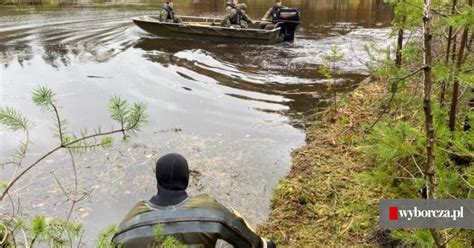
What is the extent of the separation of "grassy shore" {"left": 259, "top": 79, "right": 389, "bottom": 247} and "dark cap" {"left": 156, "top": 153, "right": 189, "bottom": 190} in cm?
162

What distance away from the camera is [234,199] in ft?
20.1

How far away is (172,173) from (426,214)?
148 cm

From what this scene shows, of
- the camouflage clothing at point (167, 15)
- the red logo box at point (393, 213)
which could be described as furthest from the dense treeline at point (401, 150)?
the camouflage clothing at point (167, 15)

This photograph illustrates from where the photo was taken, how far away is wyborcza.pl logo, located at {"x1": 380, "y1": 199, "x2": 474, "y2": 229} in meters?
2.26

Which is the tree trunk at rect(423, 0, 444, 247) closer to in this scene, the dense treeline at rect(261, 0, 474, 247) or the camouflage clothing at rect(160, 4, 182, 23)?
the dense treeline at rect(261, 0, 474, 247)

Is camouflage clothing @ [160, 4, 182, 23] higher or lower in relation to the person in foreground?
higher

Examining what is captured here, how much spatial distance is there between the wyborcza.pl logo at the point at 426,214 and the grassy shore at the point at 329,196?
1.14m

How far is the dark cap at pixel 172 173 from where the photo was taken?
264 centimetres

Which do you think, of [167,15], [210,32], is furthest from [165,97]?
[167,15]

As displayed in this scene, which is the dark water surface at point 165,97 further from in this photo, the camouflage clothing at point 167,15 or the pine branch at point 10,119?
the pine branch at point 10,119

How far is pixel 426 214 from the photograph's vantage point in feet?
7.38

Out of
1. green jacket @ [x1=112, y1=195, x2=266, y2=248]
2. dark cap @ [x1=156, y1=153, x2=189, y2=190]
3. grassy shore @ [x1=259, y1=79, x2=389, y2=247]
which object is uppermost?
dark cap @ [x1=156, y1=153, x2=189, y2=190]

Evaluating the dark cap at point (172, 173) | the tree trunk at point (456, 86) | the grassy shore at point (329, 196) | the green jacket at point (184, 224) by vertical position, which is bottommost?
the grassy shore at point (329, 196)

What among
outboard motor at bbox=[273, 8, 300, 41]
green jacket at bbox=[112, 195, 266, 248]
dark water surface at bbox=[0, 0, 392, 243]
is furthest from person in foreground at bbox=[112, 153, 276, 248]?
outboard motor at bbox=[273, 8, 300, 41]
